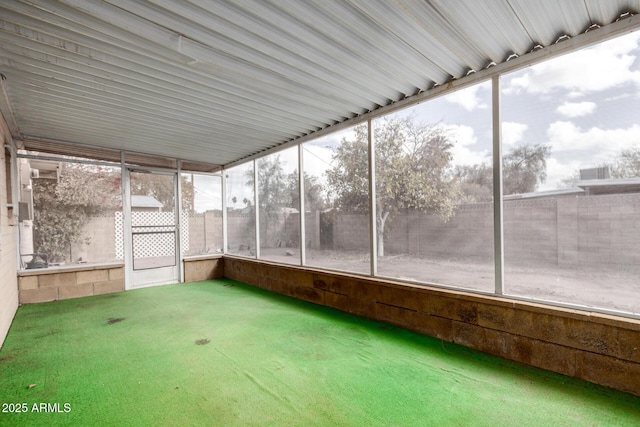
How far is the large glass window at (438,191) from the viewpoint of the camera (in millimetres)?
3127

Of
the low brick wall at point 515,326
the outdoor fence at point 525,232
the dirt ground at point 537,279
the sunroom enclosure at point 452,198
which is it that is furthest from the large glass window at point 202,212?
the dirt ground at point 537,279

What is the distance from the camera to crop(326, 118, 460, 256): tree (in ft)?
11.4

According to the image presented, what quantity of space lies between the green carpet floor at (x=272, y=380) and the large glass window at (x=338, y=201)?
101cm

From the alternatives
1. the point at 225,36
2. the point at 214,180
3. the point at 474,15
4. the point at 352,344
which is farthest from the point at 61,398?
the point at 214,180

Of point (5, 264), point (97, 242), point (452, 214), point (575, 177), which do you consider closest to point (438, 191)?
point (452, 214)

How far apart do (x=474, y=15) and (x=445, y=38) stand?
11.2 inches

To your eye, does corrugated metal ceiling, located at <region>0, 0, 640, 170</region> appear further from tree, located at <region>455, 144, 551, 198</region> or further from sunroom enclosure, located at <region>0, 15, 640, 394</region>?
tree, located at <region>455, 144, 551, 198</region>

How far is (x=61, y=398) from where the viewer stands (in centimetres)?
224

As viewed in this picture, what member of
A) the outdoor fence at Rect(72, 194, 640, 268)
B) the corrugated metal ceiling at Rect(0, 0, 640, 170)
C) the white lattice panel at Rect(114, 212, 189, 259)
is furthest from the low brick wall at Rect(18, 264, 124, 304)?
the outdoor fence at Rect(72, 194, 640, 268)

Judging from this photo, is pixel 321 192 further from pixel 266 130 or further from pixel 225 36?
pixel 225 36

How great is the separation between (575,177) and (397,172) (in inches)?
71.1

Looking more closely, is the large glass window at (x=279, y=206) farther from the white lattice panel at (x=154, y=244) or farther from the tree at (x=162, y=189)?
the white lattice panel at (x=154, y=244)

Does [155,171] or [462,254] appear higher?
[155,171]

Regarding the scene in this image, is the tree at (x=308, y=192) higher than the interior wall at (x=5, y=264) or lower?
higher
